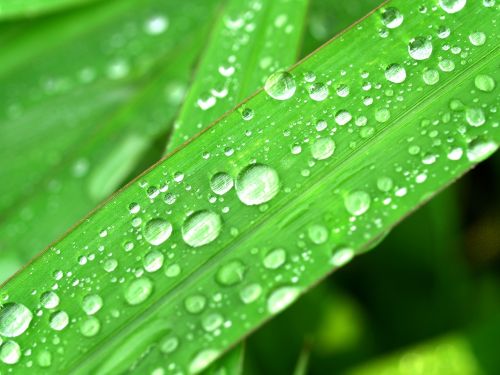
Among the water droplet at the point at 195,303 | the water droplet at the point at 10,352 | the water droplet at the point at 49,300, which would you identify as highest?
the water droplet at the point at 49,300

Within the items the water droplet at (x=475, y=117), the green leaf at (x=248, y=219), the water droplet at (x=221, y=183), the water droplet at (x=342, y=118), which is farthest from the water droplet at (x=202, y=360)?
the water droplet at (x=475, y=117)

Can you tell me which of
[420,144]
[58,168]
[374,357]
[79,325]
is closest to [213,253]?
[79,325]

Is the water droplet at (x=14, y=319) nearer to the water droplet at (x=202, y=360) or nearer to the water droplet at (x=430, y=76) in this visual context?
the water droplet at (x=202, y=360)

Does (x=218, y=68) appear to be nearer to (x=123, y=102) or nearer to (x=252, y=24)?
(x=252, y=24)

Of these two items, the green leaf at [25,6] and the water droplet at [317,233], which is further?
the green leaf at [25,6]

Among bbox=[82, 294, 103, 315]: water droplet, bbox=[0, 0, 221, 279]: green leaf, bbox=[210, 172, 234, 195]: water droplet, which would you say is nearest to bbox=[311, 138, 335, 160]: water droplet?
bbox=[210, 172, 234, 195]: water droplet

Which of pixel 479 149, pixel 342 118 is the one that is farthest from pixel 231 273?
pixel 479 149

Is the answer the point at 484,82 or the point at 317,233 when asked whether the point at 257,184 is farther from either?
the point at 484,82
